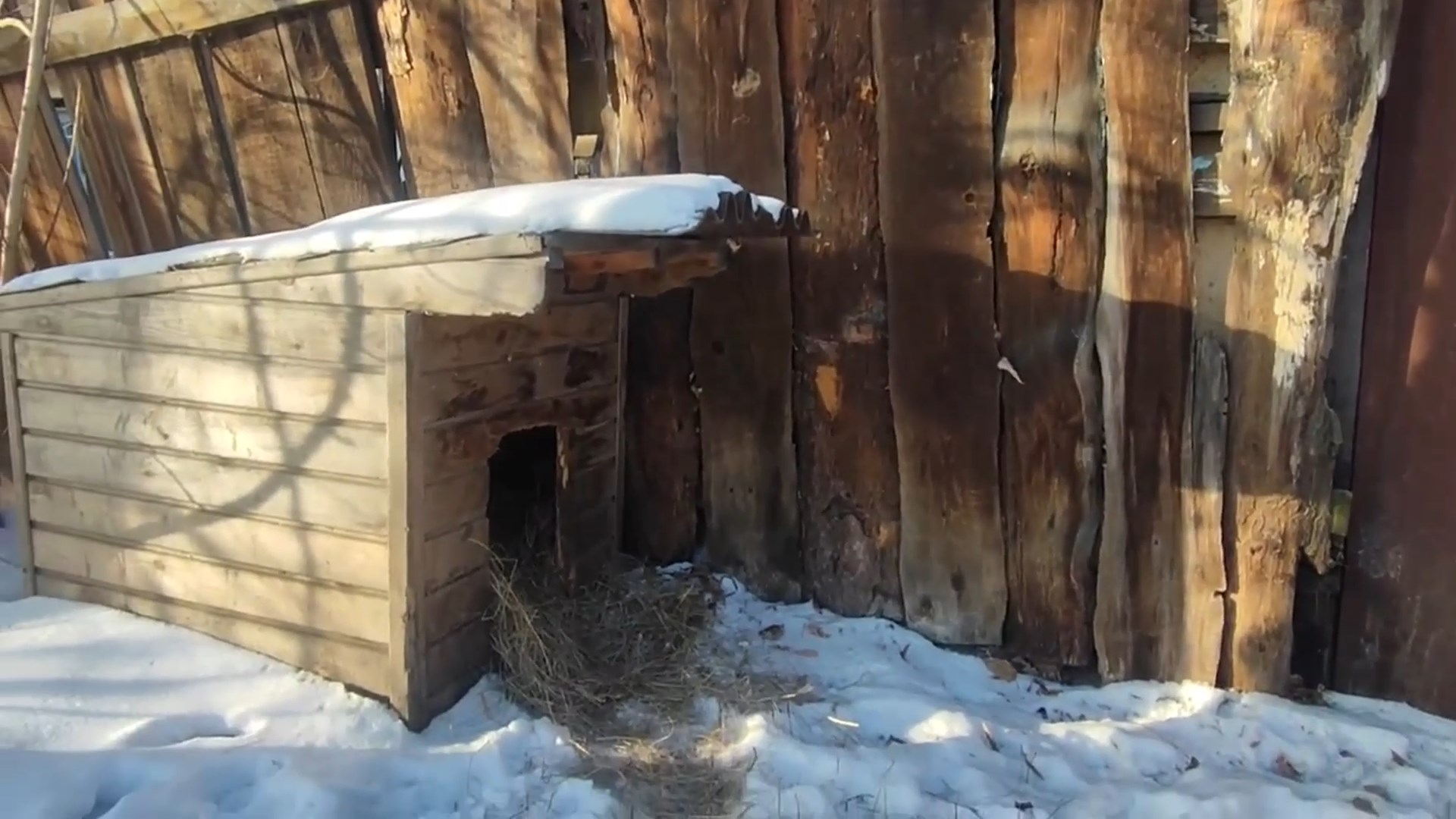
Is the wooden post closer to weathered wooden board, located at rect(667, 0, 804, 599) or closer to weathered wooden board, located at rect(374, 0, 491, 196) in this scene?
weathered wooden board, located at rect(374, 0, 491, 196)

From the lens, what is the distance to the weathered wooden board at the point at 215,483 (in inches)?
119

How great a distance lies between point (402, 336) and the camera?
111 inches

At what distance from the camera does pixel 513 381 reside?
3.19 metres

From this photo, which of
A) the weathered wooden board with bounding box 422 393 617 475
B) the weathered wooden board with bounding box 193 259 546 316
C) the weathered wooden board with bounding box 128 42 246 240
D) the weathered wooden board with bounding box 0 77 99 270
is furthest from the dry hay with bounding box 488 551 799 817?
the weathered wooden board with bounding box 0 77 99 270

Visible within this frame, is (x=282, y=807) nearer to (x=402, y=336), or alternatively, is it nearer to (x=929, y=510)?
(x=402, y=336)

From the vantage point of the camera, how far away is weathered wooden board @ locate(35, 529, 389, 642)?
306 cm

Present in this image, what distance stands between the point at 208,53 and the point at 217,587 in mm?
2281

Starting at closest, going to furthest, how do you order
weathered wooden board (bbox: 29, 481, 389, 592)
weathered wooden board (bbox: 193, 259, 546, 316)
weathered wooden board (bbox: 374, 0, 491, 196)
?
weathered wooden board (bbox: 193, 259, 546, 316) < weathered wooden board (bbox: 29, 481, 389, 592) < weathered wooden board (bbox: 374, 0, 491, 196)

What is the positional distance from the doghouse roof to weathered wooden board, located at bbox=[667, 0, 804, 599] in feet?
1.76

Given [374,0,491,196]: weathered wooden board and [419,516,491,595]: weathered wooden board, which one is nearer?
[419,516,491,595]: weathered wooden board

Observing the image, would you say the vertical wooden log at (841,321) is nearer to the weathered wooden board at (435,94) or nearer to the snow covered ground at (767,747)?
the snow covered ground at (767,747)

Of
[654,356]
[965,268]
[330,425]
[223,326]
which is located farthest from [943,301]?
[223,326]

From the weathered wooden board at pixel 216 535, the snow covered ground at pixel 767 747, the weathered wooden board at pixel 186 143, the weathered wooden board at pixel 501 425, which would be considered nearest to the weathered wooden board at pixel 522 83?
the weathered wooden board at pixel 501 425

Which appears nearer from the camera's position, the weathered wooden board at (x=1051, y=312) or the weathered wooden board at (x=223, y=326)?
the weathered wooden board at (x=223, y=326)
